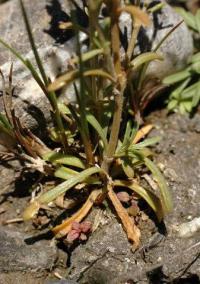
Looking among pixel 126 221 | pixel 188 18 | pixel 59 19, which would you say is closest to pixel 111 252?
pixel 126 221

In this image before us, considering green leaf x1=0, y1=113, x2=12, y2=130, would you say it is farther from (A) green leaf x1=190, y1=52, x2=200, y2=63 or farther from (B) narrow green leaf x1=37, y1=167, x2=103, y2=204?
(A) green leaf x1=190, y1=52, x2=200, y2=63

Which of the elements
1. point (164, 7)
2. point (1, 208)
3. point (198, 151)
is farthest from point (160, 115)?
point (1, 208)

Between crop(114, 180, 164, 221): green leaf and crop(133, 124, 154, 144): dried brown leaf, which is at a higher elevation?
crop(133, 124, 154, 144): dried brown leaf

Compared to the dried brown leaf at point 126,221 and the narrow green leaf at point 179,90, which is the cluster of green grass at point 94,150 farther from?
the narrow green leaf at point 179,90

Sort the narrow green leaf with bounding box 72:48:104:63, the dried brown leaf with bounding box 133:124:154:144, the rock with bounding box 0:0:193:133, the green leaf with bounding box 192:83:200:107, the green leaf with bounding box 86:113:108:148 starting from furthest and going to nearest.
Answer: the green leaf with bounding box 192:83:200:107 < the dried brown leaf with bounding box 133:124:154:144 < the rock with bounding box 0:0:193:133 < the green leaf with bounding box 86:113:108:148 < the narrow green leaf with bounding box 72:48:104:63

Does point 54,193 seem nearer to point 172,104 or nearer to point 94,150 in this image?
point 94,150

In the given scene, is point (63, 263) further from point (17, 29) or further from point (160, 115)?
point (17, 29)

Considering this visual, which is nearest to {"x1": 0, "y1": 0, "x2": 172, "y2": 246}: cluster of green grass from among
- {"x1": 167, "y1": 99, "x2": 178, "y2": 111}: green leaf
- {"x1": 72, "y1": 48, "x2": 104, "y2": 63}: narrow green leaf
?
{"x1": 72, "y1": 48, "x2": 104, "y2": 63}: narrow green leaf
